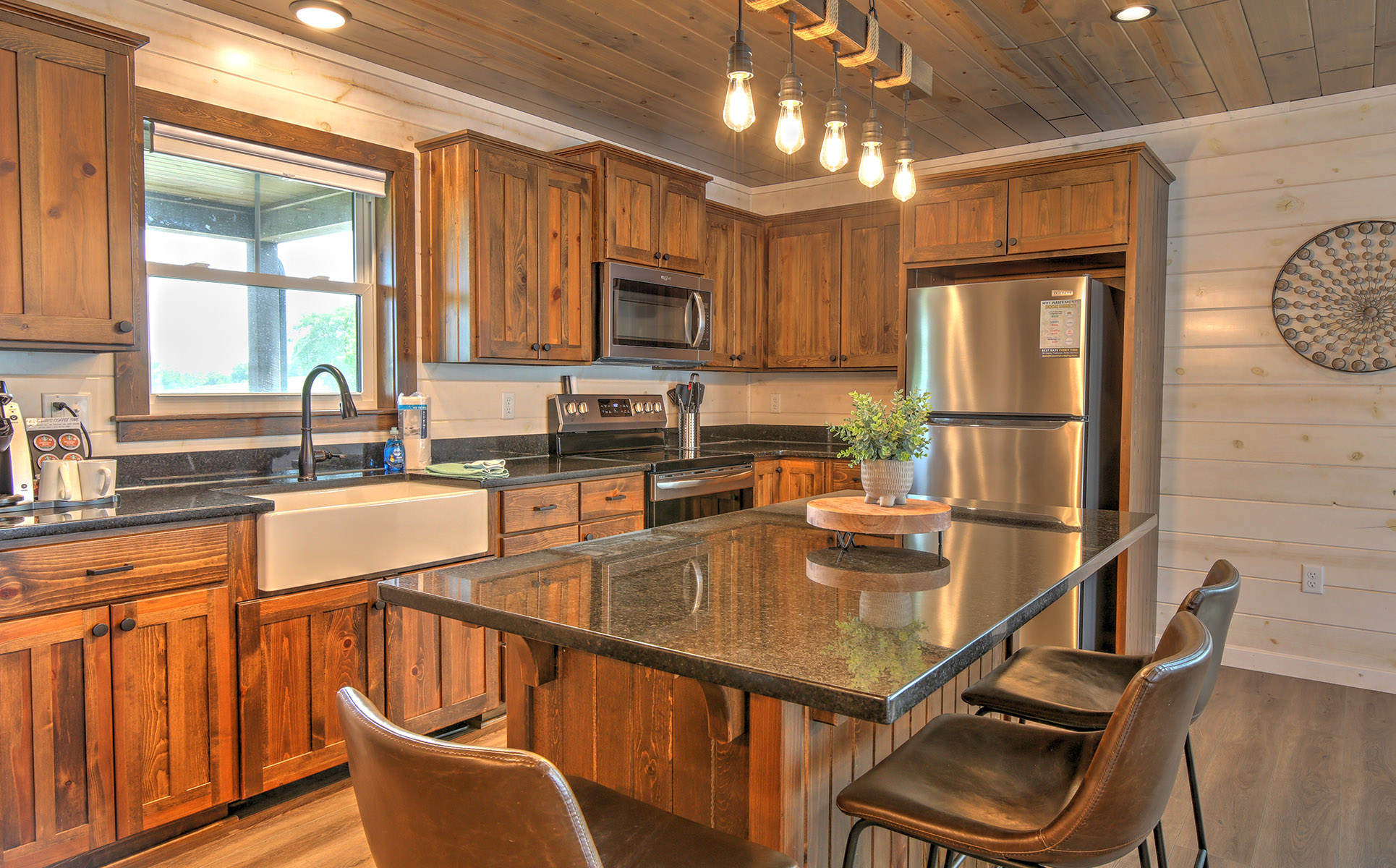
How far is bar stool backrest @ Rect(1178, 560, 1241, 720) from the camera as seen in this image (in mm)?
1440

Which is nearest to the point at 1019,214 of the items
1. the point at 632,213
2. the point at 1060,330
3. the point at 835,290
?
the point at 1060,330

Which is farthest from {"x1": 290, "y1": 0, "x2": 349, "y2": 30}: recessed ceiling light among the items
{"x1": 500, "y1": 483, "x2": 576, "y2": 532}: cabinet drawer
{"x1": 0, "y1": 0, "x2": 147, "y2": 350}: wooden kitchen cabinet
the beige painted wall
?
{"x1": 500, "y1": 483, "x2": 576, "y2": 532}: cabinet drawer

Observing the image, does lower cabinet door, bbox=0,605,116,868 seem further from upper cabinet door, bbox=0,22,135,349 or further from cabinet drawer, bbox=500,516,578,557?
cabinet drawer, bbox=500,516,578,557

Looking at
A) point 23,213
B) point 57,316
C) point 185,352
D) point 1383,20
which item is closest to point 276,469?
point 185,352

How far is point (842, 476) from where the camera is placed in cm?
426

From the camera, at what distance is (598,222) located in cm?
367

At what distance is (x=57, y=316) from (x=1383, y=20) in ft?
13.2

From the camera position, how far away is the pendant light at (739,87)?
1530 mm

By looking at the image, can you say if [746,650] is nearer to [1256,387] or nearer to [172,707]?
[172,707]

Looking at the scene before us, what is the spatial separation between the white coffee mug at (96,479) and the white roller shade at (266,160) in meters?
1.03

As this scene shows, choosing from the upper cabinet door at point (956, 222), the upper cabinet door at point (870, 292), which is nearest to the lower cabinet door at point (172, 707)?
the upper cabinet door at point (956, 222)

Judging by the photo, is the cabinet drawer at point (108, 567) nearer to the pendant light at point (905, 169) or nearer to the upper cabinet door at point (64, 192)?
the upper cabinet door at point (64, 192)

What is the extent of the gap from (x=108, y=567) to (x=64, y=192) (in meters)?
0.97

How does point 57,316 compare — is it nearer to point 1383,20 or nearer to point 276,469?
point 276,469
